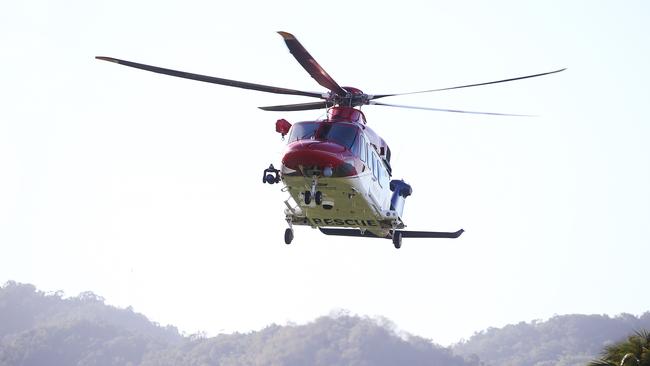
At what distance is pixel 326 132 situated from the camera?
33875 mm

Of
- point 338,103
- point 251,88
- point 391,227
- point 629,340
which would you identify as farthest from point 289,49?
point 629,340

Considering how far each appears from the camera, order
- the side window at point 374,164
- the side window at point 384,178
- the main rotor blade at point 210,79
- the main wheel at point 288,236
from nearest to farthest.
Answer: the main rotor blade at point 210,79
the main wheel at point 288,236
the side window at point 374,164
the side window at point 384,178

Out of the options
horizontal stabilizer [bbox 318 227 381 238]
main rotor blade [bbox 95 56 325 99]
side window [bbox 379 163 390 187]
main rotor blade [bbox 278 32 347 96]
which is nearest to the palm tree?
side window [bbox 379 163 390 187]

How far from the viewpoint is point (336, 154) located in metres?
33.1

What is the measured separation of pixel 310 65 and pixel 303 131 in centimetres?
255

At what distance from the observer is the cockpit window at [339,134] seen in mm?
A: 33750

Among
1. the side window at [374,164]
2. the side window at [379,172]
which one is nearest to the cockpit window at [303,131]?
the side window at [374,164]

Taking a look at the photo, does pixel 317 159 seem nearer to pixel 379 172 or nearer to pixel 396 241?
pixel 379 172

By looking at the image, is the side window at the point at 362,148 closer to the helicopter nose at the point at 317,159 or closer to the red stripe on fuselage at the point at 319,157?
the red stripe on fuselage at the point at 319,157

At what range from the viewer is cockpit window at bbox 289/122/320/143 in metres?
33.8

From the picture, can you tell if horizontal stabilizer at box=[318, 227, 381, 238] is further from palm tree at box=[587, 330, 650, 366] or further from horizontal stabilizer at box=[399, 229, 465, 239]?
palm tree at box=[587, 330, 650, 366]

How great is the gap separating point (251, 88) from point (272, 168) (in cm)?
241

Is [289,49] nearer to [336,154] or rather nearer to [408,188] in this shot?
[336,154]

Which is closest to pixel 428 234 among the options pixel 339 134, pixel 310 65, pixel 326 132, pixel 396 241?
pixel 396 241
